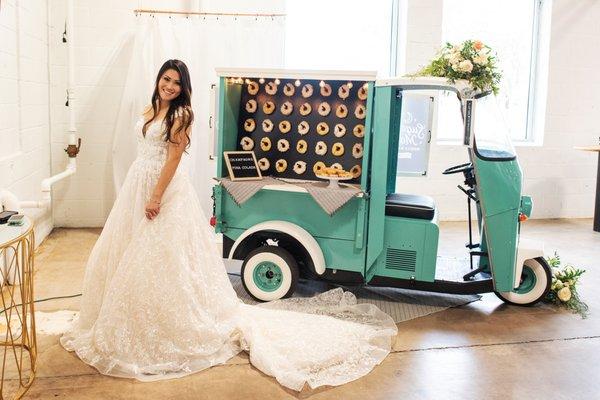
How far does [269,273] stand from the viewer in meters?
4.16

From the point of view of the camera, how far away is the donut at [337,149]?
4.28 meters

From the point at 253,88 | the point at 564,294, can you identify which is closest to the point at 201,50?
the point at 253,88

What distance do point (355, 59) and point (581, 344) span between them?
4420 millimetres

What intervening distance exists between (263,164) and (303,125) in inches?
15.5

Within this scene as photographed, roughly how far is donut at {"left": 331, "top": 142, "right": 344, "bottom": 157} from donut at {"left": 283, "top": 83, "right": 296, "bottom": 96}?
1.57 ft

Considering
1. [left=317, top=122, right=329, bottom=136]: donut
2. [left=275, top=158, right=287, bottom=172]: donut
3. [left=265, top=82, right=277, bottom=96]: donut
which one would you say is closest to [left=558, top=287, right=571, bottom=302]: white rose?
[left=317, top=122, right=329, bottom=136]: donut

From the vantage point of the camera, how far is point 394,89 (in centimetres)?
395

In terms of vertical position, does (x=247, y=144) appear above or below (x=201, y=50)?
below

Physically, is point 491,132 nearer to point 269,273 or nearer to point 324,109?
point 324,109

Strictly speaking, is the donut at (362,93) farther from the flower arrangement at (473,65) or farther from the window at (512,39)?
the window at (512,39)

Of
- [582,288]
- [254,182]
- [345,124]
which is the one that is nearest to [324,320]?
[254,182]

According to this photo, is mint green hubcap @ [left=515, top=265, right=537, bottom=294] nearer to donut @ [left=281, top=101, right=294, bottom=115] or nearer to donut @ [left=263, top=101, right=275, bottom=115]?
donut @ [left=281, top=101, right=294, bottom=115]

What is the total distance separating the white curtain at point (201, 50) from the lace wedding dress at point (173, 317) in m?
2.43

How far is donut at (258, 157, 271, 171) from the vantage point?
4.39m
